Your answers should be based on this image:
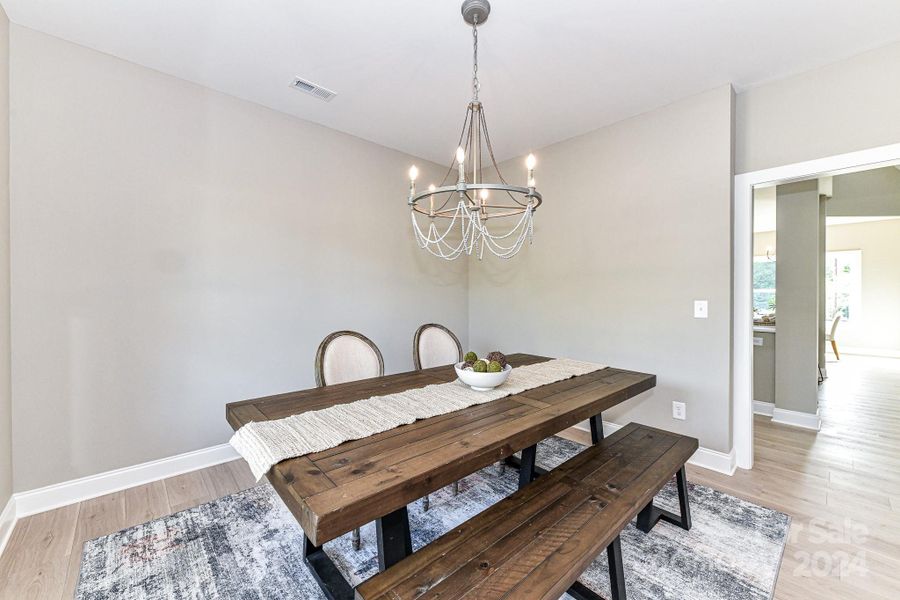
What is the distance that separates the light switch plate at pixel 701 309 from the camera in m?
2.64

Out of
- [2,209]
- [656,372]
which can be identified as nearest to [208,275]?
[2,209]

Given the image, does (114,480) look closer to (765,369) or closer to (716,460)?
(716,460)

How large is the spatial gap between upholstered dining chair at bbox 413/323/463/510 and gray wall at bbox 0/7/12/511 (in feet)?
7.09

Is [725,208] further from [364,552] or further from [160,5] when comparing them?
[160,5]

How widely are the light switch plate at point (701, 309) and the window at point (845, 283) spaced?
740 centimetres

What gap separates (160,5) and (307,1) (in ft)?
2.50

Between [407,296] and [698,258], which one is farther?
[407,296]

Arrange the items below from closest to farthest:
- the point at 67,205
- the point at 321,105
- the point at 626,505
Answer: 1. the point at 626,505
2. the point at 67,205
3. the point at 321,105

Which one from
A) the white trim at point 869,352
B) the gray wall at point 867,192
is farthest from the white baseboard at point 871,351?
the gray wall at point 867,192

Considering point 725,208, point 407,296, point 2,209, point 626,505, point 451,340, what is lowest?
point 626,505

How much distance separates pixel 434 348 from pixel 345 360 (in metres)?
0.70

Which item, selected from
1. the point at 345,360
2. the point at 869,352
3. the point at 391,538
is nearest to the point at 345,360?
the point at 345,360

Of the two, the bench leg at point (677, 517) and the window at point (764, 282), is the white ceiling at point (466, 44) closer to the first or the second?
the bench leg at point (677, 517)

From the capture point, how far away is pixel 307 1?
1.82 m
